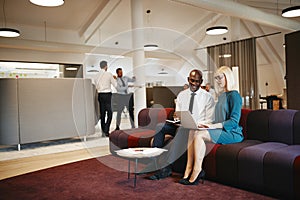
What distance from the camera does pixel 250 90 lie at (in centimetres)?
801

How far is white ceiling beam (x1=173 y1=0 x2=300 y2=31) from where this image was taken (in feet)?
17.7

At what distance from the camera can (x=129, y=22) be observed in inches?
340

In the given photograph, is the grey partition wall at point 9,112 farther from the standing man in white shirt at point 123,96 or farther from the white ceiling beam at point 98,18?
the white ceiling beam at point 98,18

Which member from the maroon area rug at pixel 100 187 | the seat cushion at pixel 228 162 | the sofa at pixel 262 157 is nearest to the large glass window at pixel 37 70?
the maroon area rug at pixel 100 187

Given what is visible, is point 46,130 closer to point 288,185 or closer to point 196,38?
point 288,185

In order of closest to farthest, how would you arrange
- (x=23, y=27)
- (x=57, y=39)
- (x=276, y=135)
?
(x=276, y=135) → (x=23, y=27) → (x=57, y=39)

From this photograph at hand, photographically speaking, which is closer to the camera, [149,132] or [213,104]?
[213,104]

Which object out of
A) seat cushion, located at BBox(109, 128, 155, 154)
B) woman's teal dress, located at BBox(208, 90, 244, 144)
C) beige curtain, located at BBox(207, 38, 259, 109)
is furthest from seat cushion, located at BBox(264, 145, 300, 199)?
beige curtain, located at BBox(207, 38, 259, 109)

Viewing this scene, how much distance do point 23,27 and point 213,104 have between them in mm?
6903

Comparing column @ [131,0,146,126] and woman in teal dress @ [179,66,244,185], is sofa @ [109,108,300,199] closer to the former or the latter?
woman in teal dress @ [179,66,244,185]

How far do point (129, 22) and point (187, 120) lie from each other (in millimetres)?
6618

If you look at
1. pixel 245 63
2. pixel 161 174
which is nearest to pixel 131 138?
pixel 161 174

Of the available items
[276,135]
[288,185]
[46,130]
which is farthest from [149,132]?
[46,130]

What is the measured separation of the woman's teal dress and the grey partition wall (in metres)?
3.43
